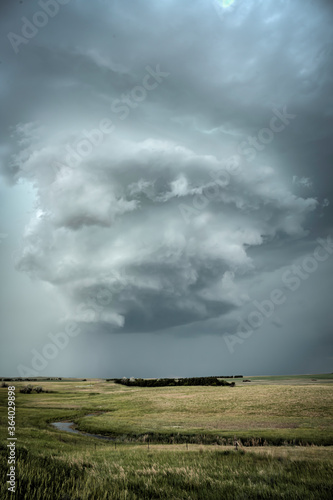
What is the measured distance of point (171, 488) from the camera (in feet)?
28.2

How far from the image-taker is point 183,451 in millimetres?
23766

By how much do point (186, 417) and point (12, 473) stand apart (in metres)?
51.1

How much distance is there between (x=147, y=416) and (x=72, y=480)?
173ft

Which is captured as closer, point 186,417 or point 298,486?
point 298,486

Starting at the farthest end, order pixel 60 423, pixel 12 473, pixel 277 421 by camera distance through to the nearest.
→ 1. pixel 60 423
2. pixel 277 421
3. pixel 12 473

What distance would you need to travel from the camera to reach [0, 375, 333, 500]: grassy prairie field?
8.06 meters

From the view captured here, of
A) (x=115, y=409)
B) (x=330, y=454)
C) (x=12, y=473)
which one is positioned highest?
(x=12, y=473)

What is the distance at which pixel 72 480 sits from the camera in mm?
8484

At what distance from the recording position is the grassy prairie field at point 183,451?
26.5 ft

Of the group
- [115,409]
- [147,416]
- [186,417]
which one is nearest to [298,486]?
[186,417]

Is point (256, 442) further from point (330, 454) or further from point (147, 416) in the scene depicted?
point (147, 416)

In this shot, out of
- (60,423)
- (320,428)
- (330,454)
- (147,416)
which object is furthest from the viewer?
(147,416)

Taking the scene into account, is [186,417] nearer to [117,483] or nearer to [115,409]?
[115,409]

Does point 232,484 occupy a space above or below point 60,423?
above
